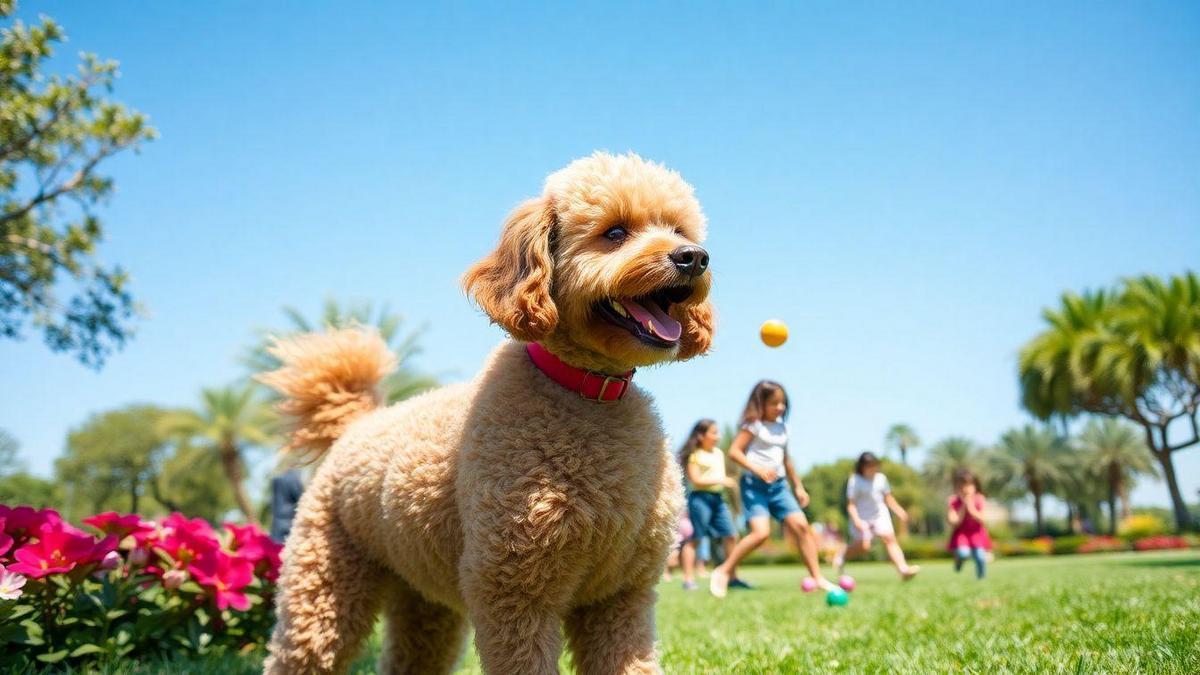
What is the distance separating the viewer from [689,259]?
2752 mm

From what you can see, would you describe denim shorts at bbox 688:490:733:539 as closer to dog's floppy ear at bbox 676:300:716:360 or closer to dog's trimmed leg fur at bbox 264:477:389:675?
dog's trimmed leg fur at bbox 264:477:389:675

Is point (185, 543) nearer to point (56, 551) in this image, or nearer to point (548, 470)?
→ point (56, 551)

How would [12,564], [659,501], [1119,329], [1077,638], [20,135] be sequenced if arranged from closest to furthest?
[659,501], [12,564], [1077,638], [20,135], [1119,329]

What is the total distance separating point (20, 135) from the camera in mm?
14078

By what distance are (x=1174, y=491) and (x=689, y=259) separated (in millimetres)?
37450

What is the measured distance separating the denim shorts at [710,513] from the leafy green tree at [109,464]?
44.2m

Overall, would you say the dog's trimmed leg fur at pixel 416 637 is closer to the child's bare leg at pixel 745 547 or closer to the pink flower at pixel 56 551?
the pink flower at pixel 56 551

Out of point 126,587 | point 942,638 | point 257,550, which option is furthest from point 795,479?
point 126,587

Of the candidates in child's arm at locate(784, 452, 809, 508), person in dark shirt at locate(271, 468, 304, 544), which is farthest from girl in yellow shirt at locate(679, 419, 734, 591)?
person in dark shirt at locate(271, 468, 304, 544)

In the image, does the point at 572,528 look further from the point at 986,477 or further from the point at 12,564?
the point at 986,477

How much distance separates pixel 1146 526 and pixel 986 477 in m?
21.1

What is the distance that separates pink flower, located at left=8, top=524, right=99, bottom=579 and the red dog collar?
9.36 feet

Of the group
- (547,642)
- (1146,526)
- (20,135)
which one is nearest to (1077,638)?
(547,642)

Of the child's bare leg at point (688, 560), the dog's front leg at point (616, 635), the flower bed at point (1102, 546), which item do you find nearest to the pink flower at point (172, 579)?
the dog's front leg at point (616, 635)
